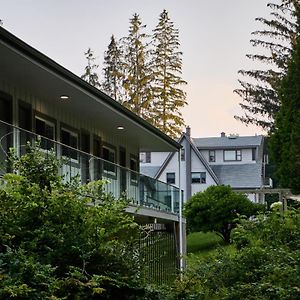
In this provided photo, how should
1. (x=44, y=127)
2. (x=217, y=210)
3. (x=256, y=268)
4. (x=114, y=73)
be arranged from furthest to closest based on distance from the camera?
(x=114, y=73)
(x=217, y=210)
(x=44, y=127)
(x=256, y=268)

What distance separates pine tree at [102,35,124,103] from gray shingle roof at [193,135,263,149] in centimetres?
1208

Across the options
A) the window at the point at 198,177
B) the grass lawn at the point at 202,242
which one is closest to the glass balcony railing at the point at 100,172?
the grass lawn at the point at 202,242

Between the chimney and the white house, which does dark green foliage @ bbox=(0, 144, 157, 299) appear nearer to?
the chimney

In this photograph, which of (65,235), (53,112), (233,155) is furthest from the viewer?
(233,155)

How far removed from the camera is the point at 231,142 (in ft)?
180

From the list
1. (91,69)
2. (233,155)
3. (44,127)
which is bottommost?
(44,127)

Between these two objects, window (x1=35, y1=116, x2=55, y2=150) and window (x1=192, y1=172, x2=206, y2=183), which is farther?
window (x1=192, y1=172, x2=206, y2=183)

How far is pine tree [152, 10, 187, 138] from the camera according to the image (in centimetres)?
4400

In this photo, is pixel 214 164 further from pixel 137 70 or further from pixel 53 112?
pixel 53 112

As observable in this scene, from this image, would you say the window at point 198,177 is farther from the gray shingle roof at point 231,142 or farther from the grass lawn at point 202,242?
the grass lawn at point 202,242

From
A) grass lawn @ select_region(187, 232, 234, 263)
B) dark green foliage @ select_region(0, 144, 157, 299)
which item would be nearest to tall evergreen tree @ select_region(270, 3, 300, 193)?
grass lawn @ select_region(187, 232, 234, 263)

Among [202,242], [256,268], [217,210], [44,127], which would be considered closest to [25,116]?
[44,127]

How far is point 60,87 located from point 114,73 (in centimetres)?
3118

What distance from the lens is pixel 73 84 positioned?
13.8 m
